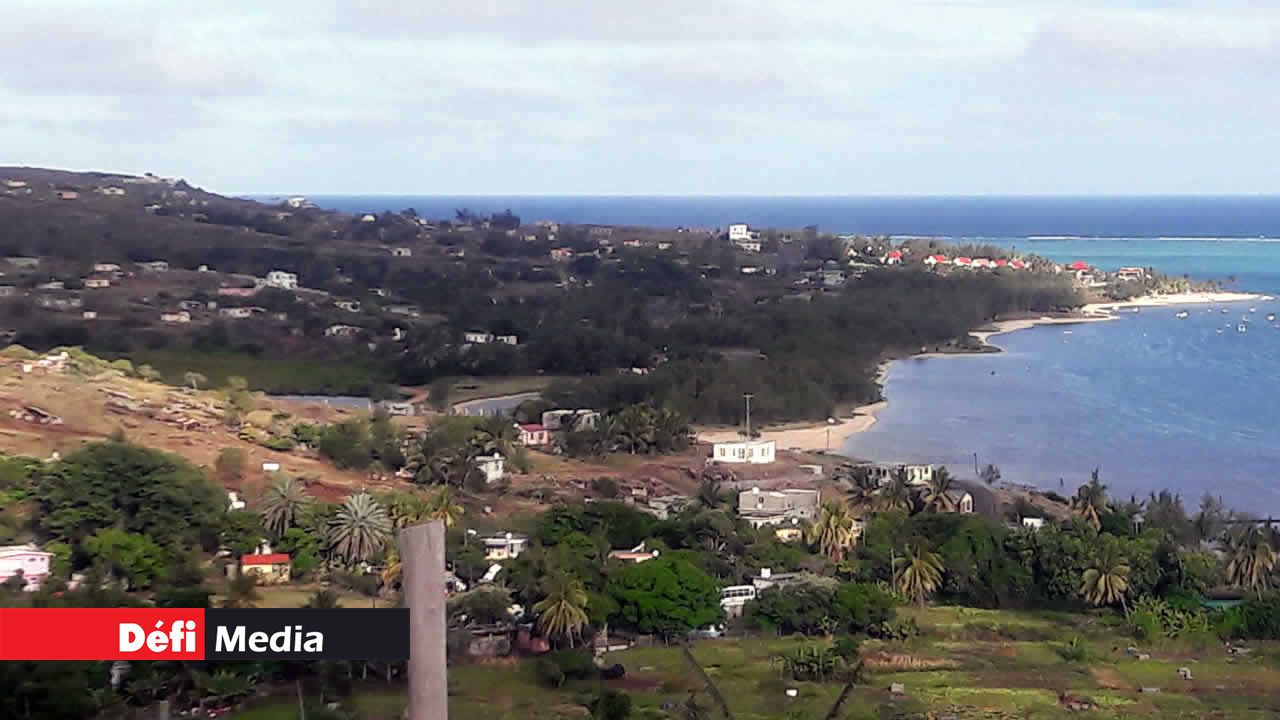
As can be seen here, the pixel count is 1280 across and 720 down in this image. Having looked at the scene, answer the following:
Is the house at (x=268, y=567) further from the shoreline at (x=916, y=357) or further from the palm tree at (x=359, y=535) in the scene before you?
the shoreline at (x=916, y=357)

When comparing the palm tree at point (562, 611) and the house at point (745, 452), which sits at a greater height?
the palm tree at point (562, 611)

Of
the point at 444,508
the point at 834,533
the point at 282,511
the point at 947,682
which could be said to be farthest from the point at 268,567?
the point at 947,682

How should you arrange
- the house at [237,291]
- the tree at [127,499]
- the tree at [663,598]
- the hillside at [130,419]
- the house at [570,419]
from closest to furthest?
the tree at [663,598], the tree at [127,499], the hillside at [130,419], the house at [570,419], the house at [237,291]

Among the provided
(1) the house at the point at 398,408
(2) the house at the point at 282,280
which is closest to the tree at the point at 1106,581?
(1) the house at the point at 398,408

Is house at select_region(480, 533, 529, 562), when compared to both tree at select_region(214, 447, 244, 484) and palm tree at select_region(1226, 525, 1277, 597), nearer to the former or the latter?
tree at select_region(214, 447, 244, 484)

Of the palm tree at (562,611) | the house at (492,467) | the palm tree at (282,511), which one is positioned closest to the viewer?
the palm tree at (562,611)

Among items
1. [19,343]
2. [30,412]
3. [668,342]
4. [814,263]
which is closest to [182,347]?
[19,343]

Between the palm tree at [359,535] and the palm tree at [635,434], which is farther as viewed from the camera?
the palm tree at [635,434]

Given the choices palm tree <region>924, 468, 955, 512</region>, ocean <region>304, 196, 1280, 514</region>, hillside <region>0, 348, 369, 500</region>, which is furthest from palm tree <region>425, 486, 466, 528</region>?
ocean <region>304, 196, 1280, 514</region>
